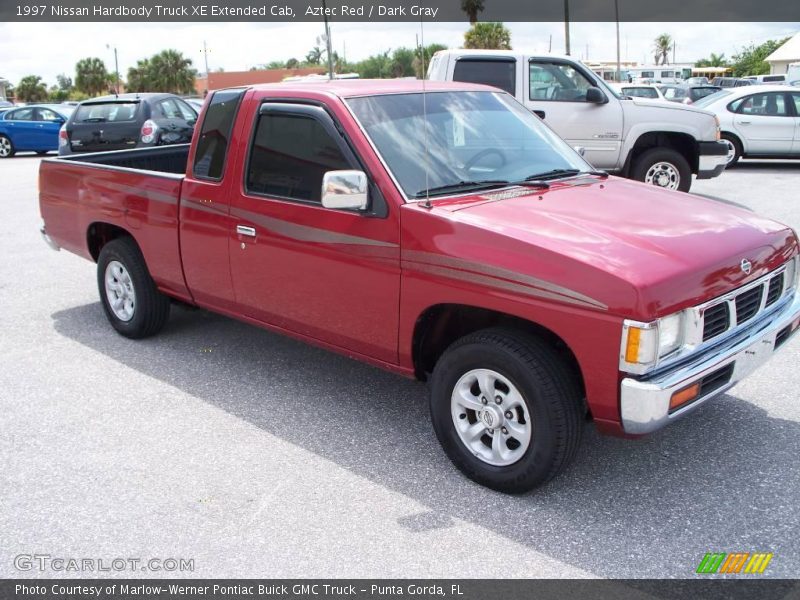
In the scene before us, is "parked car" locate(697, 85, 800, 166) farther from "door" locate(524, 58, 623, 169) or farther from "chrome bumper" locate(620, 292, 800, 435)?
"chrome bumper" locate(620, 292, 800, 435)

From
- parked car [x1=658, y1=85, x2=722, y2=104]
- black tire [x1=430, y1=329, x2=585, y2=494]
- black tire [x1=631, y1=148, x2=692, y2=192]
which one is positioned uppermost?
parked car [x1=658, y1=85, x2=722, y2=104]

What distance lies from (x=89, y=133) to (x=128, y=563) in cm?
1445

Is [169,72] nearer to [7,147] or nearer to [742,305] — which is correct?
[7,147]

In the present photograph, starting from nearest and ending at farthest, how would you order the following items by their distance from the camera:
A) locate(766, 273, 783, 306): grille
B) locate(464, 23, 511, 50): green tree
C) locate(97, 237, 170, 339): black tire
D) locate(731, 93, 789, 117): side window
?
locate(766, 273, 783, 306): grille → locate(97, 237, 170, 339): black tire → locate(731, 93, 789, 117): side window → locate(464, 23, 511, 50): green tree

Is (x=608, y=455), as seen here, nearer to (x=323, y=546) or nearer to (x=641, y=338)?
(x=641, y=338)

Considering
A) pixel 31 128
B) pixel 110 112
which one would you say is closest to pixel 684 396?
pixel 110 112

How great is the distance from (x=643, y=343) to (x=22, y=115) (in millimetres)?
23420

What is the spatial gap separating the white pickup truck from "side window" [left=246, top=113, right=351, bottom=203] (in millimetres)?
6114

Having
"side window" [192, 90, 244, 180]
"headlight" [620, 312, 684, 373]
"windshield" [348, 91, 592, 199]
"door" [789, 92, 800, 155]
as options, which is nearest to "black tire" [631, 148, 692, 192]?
"door" [789, 92, 800, 155]

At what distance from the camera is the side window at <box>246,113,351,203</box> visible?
4320 millimetres

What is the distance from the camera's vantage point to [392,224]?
12.8 ft

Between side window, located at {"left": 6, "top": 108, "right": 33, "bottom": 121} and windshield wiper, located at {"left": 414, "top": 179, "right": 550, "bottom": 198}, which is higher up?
side window, located at {"left": 6, "top": 108, "right": 33, "bottom": 121}

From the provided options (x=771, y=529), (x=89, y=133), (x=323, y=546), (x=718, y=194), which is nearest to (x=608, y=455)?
(x=771, y=529)

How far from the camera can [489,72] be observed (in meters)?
10.4
